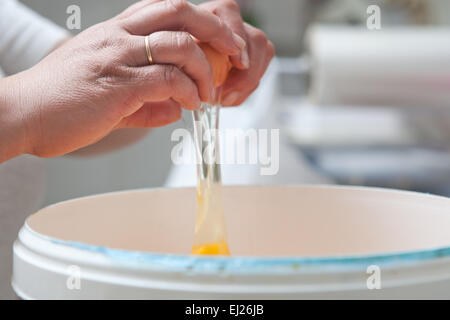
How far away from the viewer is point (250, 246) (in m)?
0.46

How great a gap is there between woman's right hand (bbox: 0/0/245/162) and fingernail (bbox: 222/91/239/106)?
11 cm

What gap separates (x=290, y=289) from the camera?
24 centimetres

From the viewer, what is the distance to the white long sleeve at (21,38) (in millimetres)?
741

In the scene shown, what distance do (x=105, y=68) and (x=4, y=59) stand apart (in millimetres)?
454

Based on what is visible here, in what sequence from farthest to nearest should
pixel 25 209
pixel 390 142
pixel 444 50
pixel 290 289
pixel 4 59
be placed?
pixel 390 142
pixel 444 50
pixel 4 59
pixel 25 209
pixel 290 289

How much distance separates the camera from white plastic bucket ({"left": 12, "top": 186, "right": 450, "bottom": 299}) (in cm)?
24

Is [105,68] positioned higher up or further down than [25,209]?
higher up

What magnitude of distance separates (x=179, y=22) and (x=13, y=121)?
13cm

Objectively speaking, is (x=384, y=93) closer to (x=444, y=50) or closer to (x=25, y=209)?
(x=444, y=50)

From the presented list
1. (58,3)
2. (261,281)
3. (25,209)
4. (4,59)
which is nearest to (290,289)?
(261,281)

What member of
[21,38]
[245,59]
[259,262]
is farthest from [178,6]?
[21,38]

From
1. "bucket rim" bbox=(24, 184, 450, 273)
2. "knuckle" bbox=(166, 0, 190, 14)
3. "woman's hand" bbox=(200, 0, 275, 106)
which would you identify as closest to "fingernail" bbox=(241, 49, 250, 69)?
"woman's hand" bbox=(200, 0, 275, 106)

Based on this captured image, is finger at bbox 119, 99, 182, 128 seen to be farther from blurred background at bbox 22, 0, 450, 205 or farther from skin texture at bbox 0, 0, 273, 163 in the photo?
blurred background at bbox 22, 0, 450, 205

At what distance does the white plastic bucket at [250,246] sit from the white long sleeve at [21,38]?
0.40 m
